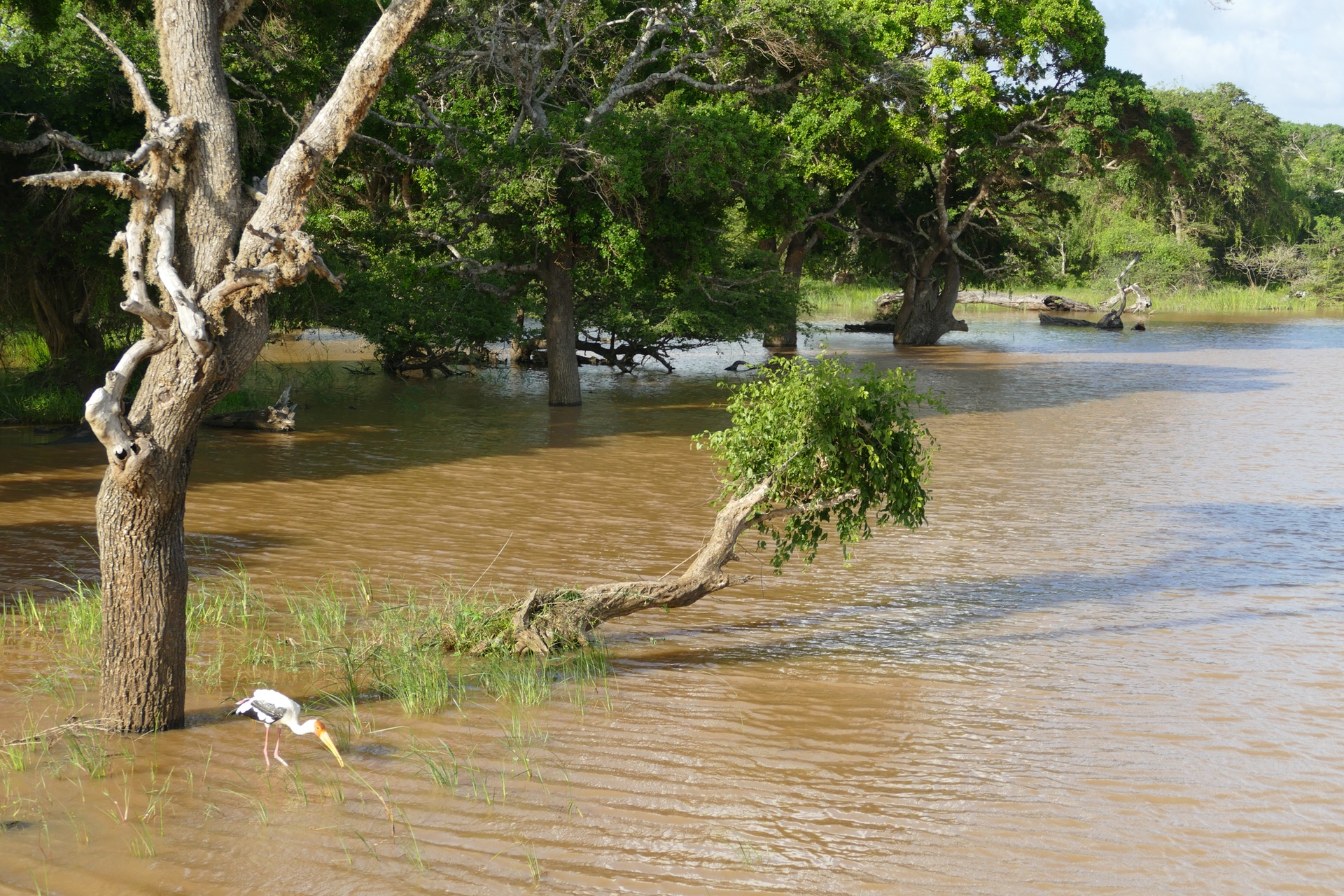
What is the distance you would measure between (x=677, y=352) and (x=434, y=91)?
14223 mm

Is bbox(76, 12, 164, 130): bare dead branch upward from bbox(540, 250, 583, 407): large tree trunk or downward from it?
upward

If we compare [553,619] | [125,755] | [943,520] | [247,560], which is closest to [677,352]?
[943,520]

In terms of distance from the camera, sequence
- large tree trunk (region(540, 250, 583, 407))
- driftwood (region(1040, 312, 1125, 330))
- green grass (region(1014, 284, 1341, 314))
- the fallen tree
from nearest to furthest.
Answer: the fallen tree, large tree trunk (region(540, 250, 583, 407)), driftwood (region(1040, 312, 1125, 330)), green grass (region(1014, 284, 1341, 314))

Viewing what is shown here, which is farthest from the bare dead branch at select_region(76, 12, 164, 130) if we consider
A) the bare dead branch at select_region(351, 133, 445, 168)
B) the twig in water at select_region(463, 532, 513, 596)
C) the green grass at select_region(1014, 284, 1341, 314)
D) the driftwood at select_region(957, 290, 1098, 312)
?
the green grass at select_region(1014, 284, 1341, 314)

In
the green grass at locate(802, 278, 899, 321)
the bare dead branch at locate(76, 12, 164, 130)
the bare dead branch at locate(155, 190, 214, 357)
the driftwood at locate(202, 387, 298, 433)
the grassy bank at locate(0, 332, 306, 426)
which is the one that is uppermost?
the green grass at locate(802, 278, 899, 321)

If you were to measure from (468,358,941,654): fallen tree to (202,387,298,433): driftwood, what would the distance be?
36.3 feet

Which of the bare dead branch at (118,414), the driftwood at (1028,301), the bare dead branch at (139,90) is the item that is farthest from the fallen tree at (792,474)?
the driftwood at (1028,301)

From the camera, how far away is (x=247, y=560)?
9.88 m

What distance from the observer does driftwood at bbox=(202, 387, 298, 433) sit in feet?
57.7

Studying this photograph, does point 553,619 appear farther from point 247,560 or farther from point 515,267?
point 515,267

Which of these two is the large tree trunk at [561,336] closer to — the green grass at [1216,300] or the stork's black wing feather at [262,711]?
the stork's black wing feather at [262,711]

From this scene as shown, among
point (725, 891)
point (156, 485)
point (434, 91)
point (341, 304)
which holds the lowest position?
point (725, 891)

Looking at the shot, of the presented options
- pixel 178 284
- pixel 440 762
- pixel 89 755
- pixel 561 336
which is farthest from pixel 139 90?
pixel 561 336

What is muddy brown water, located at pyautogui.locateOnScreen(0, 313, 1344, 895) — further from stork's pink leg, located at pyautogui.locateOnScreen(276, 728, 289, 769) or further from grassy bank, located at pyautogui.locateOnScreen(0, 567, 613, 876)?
stork's pink leg, located at pyautogui.locateOnScreen(276, 728, 289, 769)
